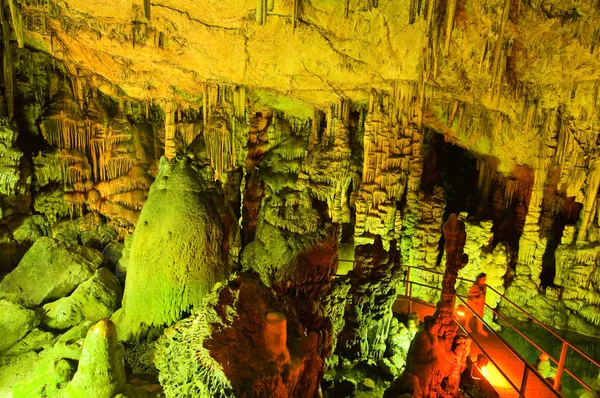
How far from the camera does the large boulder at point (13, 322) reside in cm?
628

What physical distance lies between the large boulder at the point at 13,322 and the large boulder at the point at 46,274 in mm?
665

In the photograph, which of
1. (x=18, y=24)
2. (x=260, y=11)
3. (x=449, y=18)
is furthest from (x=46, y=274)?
(x=449, y=18)

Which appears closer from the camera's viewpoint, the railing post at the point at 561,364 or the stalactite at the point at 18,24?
the railing post at the point at 561,364

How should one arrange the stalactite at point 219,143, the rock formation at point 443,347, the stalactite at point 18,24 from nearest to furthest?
the rock formation at point 443,347 < the stalactite at point 18,24 < the stalactite at point 219,143

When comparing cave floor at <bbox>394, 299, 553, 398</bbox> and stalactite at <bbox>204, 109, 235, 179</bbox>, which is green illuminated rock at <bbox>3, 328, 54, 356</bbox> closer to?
stalactite at <bbox>204, 109, 235, 179</bbox>

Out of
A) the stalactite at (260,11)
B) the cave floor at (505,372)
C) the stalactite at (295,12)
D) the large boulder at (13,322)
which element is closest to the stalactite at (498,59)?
the stalactite at (295,12)

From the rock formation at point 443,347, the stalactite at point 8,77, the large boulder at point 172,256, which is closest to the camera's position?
the rock formation at point 443,347

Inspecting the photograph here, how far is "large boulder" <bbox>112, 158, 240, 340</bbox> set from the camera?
5.17m

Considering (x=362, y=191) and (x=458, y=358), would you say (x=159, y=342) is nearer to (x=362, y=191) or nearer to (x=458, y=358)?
(x=458, y=358)

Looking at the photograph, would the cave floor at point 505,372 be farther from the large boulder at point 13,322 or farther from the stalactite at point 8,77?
the stalactite at point 8,77

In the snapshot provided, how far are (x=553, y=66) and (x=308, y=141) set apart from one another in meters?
6.63

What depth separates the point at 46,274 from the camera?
7.61 m

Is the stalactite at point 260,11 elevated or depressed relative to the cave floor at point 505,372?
elevated

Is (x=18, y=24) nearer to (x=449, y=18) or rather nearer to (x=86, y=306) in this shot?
(x=86, y=306)
